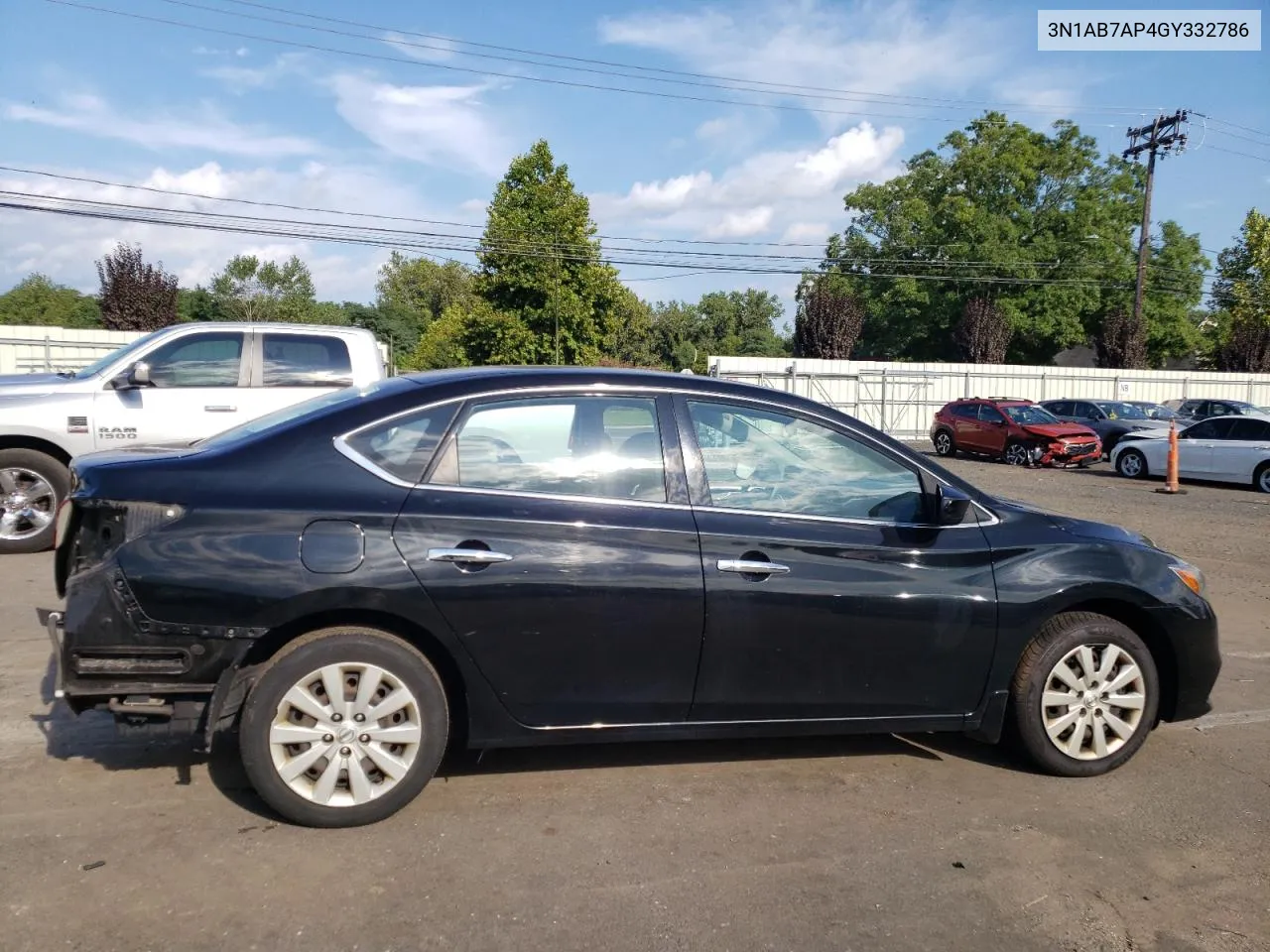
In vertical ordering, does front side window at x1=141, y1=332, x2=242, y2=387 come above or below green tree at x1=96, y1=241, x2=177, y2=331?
below

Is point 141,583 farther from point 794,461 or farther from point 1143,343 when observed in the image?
point 1143,343

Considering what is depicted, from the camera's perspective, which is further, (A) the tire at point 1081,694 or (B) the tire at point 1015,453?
(B) the tire at point 1015,453

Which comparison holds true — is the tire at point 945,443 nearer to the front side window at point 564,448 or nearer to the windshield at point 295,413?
the front side window at point 564,448

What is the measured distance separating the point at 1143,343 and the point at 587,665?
1837 inches

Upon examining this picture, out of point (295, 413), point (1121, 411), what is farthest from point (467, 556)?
point (1121, 411)

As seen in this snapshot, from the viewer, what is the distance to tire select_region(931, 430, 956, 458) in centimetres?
2529

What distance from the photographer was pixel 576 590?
3652 mm

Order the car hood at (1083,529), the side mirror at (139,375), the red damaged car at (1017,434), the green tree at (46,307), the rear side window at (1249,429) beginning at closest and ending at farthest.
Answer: the car hood at (1083,529) → the side mirror at (139,375) → the rear side window at (1249,429) → the red damaged car at (1017,434) → the green tree at (46,307)

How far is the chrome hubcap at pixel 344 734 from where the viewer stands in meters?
3.48

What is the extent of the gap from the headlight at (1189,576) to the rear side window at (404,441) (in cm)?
328

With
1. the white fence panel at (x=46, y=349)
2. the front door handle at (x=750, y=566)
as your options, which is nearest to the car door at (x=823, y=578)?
the front door handle at (x=750, y=566)

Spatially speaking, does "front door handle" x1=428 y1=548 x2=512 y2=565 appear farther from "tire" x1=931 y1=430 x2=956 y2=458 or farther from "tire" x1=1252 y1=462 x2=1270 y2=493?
"tire" x1=931 y1=430 x2=956 y2=458

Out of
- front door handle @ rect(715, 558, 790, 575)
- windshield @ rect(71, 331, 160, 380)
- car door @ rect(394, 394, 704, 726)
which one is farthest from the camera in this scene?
windshield @ rect(71, 331, 160, 380)

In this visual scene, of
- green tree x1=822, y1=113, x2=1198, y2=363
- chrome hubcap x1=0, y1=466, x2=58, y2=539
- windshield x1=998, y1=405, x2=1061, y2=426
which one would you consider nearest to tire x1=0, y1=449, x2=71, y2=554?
chrome hubcap x1=0, y1=466, x2=58, y2=539
